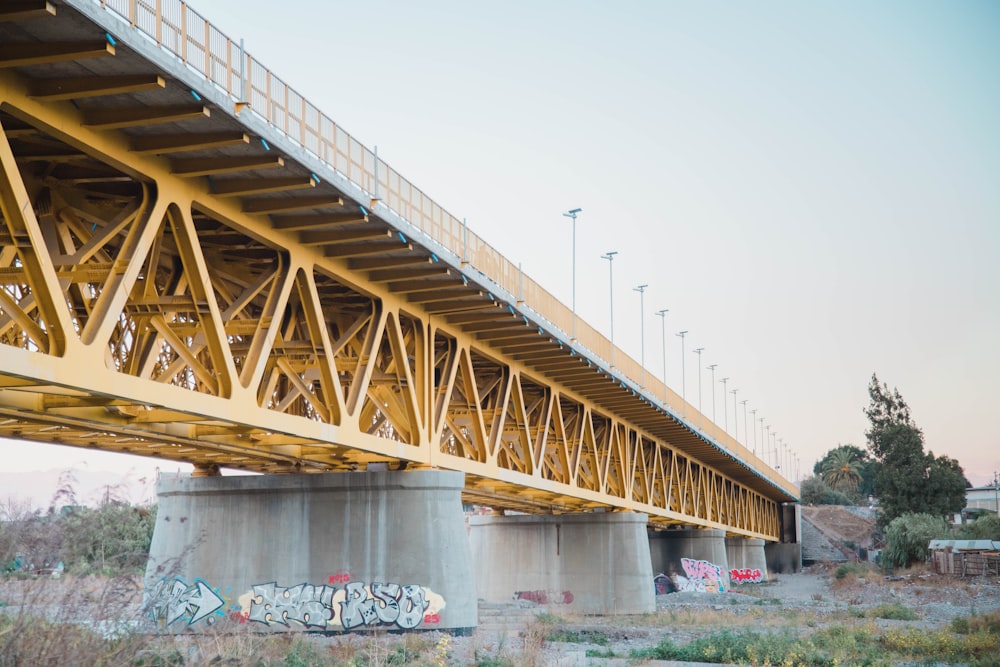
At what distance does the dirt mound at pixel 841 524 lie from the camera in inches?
5281

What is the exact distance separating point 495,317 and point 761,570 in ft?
257

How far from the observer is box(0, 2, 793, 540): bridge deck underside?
46.0 feet

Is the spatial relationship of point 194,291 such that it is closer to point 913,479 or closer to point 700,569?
point 700,569

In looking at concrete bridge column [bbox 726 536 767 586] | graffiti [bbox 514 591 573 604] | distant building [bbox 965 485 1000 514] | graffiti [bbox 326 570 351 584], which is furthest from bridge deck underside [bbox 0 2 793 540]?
distant building [bbox 965 485 1000 514]

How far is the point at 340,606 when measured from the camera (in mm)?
25438

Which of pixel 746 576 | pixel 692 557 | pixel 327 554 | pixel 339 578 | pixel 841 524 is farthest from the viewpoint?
pixel 841 524

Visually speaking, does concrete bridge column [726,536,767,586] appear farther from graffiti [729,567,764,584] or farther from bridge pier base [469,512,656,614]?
bridge pier base [469,512,656,614]

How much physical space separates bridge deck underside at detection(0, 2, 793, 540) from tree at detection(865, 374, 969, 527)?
252 ft

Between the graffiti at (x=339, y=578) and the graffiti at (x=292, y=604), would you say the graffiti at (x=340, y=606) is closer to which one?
the graffiti at (x=292, y=604)

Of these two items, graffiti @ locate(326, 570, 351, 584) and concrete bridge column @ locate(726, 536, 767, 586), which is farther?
concrete bridge column @ locate(726, 536, 767, 586)

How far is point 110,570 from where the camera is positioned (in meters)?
12.0

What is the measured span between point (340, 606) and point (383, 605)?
1.03 meters

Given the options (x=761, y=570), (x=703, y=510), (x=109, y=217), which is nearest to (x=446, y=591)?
(x=109, y=217)

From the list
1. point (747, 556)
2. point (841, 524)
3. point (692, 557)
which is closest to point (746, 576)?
point (747, 556)
